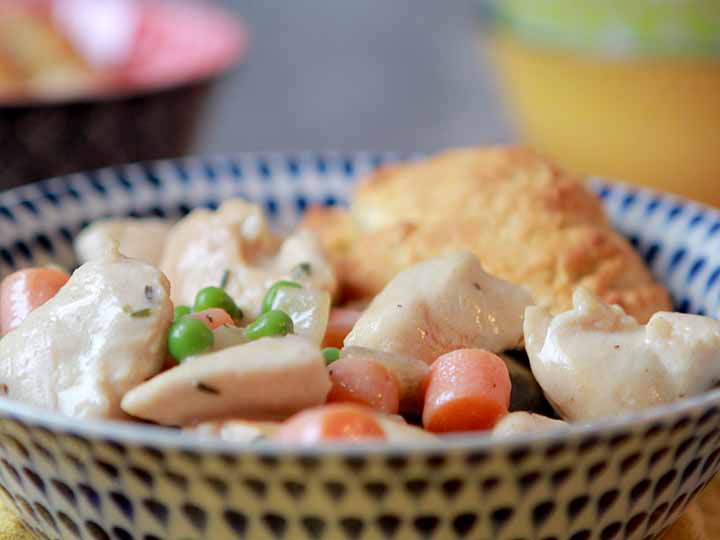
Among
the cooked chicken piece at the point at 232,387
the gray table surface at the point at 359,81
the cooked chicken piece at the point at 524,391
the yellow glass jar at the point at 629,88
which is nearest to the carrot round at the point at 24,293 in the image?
the cooked chicken piece at the point at 232,387

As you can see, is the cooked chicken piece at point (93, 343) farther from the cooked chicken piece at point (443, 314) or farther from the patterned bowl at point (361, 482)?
the cooked chicken piece at point (443, 314)

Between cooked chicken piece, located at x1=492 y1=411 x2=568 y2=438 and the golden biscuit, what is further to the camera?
the golden biscuit

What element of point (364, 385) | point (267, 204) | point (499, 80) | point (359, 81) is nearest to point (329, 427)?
point (364, 385)

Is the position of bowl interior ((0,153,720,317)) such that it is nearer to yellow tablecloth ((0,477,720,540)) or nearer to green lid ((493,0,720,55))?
yellow tablecloth ((0,477,720,540))

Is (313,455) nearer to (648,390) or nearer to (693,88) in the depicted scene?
(648,390)

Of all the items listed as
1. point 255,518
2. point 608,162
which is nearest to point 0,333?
point 255,518

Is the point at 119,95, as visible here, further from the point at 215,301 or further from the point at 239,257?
the point at 215,301

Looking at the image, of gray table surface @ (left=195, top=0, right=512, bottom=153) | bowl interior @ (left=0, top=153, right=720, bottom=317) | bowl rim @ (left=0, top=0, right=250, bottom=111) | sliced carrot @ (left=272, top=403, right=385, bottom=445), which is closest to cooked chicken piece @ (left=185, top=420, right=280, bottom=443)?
sliced carrot @ (left=272, top=403, right=385, bottom=445)
